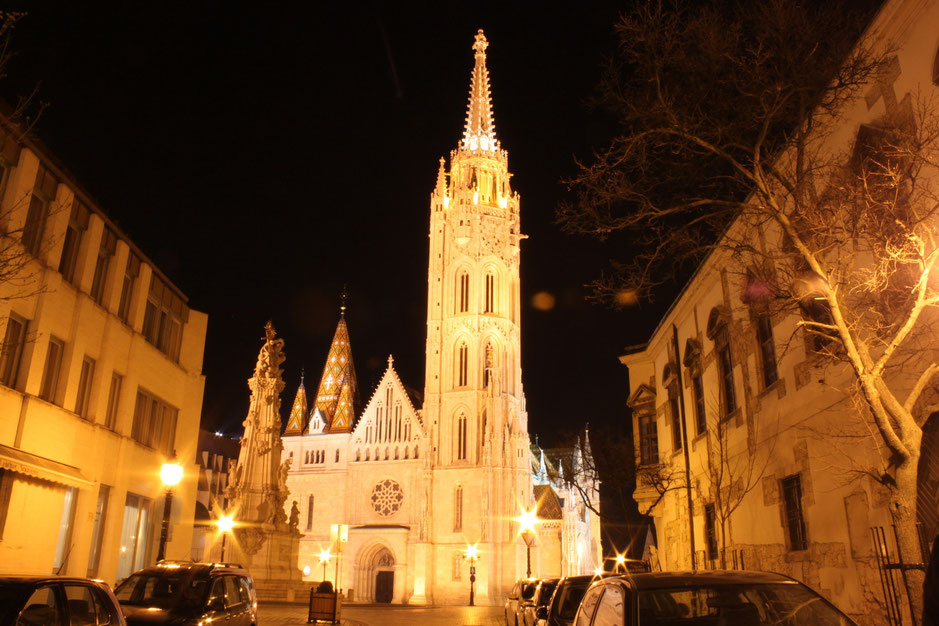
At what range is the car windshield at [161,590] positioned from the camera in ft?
34.3

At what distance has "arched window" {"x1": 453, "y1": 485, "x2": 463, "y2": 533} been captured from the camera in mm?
56281

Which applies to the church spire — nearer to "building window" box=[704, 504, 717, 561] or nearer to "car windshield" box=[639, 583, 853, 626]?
"building window" box=[704, 504, 717, 561]

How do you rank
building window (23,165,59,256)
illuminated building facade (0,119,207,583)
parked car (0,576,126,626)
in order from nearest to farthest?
parked car (0,576,126,626) → illuminated building facade (0,119,207,583) → building window (23,165,59,256)

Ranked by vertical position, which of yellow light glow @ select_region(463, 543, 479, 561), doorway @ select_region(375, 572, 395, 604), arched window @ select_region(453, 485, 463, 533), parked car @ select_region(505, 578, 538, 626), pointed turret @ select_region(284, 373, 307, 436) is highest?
pointed turret @ select_region(284, 373, 307, 436)

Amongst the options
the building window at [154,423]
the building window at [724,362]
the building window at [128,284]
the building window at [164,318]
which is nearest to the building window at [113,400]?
the building window at [154,423]

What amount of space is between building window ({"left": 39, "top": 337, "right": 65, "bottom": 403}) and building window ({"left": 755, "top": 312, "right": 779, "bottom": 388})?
15188 mm

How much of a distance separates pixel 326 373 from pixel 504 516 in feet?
83.6

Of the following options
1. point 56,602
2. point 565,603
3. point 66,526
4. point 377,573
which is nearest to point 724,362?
point 565,603

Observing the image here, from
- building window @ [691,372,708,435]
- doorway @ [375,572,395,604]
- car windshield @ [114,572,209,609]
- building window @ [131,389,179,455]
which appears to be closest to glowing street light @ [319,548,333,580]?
doorway @ [375,572,395,604]

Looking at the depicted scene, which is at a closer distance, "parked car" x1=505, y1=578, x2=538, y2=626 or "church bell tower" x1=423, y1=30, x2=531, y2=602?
"parked car" x1=505, y1=578, x2=538, y2=626

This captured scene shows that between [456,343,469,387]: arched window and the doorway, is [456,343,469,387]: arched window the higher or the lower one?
Answer: the higher one

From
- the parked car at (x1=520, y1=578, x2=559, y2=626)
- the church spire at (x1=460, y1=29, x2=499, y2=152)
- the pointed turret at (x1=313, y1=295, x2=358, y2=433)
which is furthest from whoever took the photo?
the church spire at (x1=460, y1=29, x2=499, y2=152)

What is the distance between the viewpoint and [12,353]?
1481 cm

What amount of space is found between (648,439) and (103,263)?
17.5m
